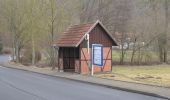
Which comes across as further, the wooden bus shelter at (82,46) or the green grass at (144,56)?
the green grass at (144,56)

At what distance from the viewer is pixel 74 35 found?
111 ft

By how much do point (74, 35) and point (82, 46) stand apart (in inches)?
77.1

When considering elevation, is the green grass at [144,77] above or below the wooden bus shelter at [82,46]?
below

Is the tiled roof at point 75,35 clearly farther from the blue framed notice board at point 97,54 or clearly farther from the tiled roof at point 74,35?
the blue framed notice board at point 97,54

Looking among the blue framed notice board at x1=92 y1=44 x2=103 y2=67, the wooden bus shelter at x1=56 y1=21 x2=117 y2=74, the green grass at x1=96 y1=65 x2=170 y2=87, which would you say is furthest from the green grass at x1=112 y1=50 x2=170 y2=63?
the blue framed notice board at x1=92 y1=44 x2=103 y2=67

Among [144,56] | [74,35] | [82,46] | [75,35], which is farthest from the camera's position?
[144,56]

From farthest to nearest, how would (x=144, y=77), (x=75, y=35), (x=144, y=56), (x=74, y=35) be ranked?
1. (x=144, y=56)
2. (x=74, y=35)
3. (x=75, y=35)
4. (x=144, y=77)

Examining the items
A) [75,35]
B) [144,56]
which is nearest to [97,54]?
→ [75,35]

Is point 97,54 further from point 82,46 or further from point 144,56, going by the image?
point 144,56

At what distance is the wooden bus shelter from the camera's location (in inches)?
1270

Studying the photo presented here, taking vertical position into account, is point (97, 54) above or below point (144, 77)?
above

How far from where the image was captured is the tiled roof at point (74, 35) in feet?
107

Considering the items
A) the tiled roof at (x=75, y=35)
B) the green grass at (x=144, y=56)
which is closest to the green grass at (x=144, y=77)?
the tiled roof at (x=75, y=35)

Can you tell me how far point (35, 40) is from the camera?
176 feet
